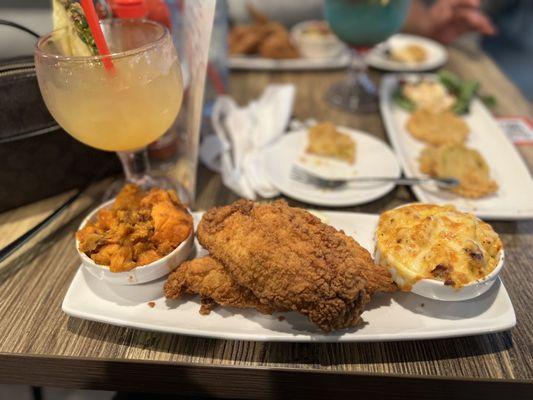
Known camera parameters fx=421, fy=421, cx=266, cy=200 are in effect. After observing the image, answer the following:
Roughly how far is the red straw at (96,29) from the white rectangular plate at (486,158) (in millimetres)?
1042

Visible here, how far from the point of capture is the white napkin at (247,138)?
152cm

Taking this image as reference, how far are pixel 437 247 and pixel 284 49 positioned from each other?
1.74 meters

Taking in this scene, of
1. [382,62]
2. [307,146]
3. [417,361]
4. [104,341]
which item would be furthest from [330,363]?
[382,62]

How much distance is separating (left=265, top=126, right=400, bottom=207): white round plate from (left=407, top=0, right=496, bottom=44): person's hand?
142 centimetres

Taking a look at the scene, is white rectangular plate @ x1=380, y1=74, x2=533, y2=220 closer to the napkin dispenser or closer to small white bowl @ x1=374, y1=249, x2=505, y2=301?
small white bowl @ x1=374, y1=249, x2=505, y2=301

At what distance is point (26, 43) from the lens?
1451 millimetres

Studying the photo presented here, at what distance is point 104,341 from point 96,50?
73 centimetres

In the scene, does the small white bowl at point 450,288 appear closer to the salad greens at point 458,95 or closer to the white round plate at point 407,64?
the salad greens at point 458,95

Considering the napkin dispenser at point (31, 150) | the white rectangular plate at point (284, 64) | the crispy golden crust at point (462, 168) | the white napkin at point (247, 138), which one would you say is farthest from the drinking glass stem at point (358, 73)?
the napkin dispenser at point (31, 150)

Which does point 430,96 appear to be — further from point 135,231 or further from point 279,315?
point 135,231

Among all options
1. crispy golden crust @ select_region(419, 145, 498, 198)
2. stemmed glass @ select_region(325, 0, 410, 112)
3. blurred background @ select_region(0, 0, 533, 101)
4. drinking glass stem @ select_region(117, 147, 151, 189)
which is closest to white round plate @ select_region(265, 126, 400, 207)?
crispy golden crust @ select_region(419, 145, 498, 198)

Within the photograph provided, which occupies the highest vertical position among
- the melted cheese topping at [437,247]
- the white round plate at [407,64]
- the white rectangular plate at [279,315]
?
the melted cheese topping at [437,247]

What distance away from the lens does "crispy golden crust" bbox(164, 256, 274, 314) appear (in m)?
0.97

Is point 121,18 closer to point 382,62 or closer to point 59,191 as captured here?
point 59,191
